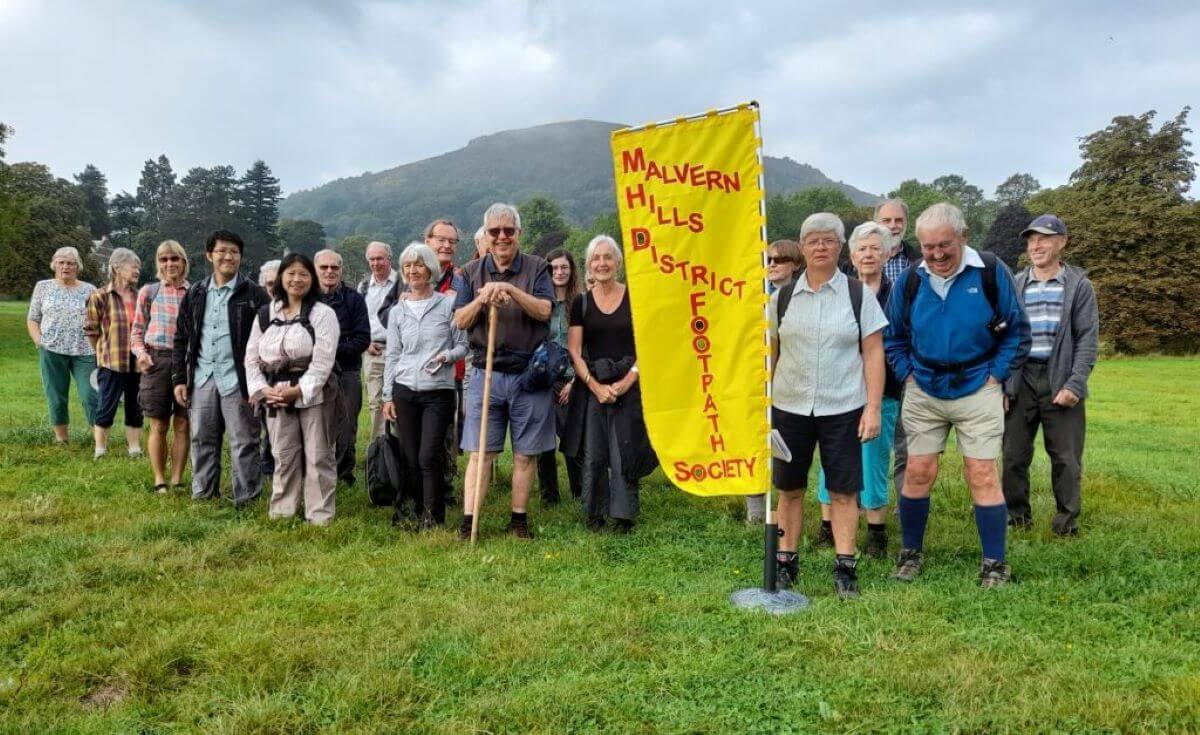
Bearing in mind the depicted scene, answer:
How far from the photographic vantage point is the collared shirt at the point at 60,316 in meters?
9.19

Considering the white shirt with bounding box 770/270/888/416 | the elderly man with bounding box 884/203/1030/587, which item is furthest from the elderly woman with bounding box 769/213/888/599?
A: the elderly man with bounding box 884/203/1030/587

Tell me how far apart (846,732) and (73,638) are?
4038 millimetres

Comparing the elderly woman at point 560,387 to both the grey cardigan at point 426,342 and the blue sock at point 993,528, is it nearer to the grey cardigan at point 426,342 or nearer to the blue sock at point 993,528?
the grey cardigan at point 426,342

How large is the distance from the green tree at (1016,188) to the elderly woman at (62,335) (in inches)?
5700

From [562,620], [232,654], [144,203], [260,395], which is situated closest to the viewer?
[232,654]

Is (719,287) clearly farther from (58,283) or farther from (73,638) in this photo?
(58,283)

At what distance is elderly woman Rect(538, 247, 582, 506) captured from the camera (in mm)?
7371

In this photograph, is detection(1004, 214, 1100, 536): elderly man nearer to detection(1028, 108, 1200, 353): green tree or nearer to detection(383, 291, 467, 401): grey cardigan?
detection(383, 291, 467, 401): grey cardigan

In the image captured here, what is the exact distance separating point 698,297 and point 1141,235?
4197 cm

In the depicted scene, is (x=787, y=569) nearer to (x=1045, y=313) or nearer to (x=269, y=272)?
(x=1045, y=313)

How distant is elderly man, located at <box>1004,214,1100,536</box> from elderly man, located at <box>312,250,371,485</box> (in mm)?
5859

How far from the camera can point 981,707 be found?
323cm

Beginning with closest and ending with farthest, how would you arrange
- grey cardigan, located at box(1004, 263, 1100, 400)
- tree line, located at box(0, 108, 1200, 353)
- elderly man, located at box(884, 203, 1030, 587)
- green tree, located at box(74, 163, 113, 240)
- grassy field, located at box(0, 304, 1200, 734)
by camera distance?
grassy field, located at box(0, 304, 1200, 734), elderly man, located at box(884, 203, 1030, 587), grey cardigan, located at box(1004, 263, 1100, 400), tree line, located at box(0, 108, 1200, 353), green tree, located at box(74, 163, 113, 240)

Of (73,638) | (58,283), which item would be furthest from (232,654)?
(58,283)
